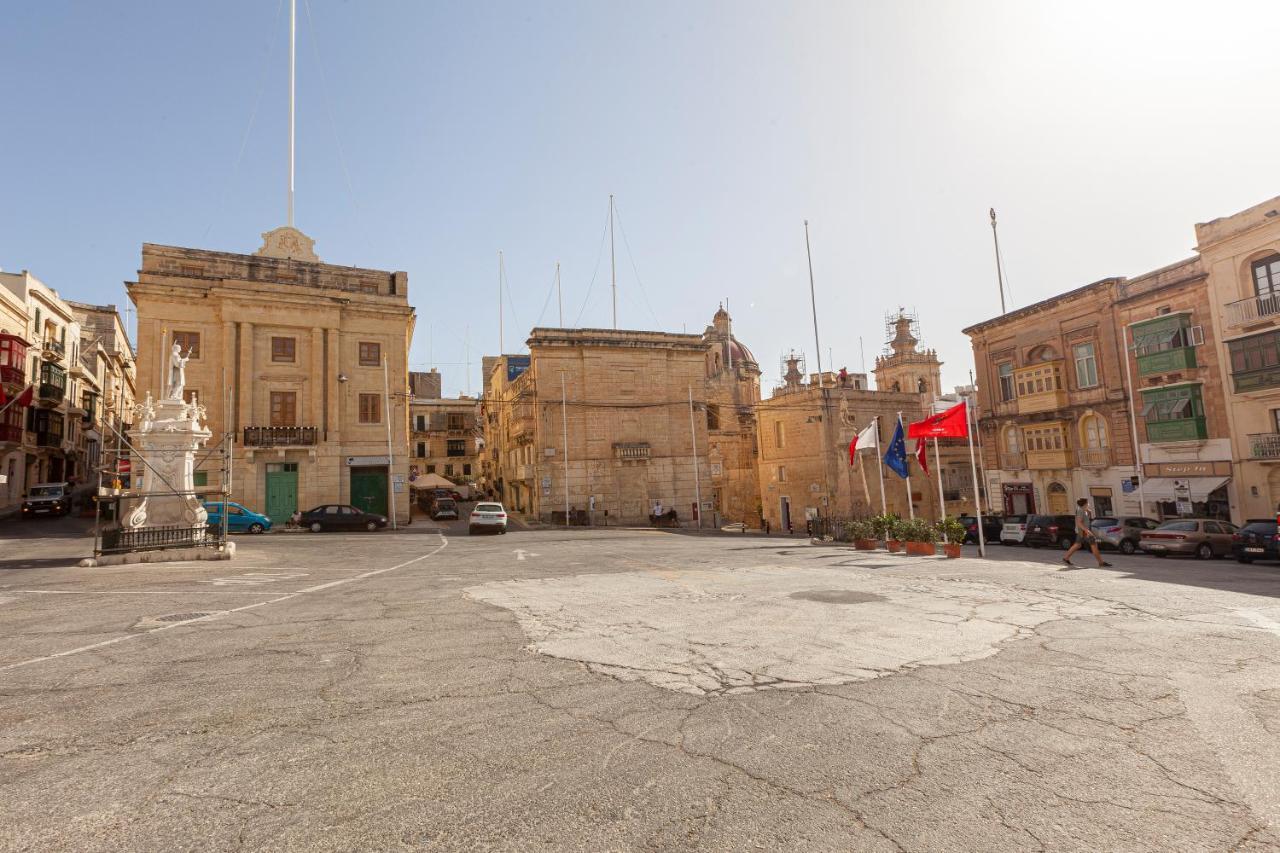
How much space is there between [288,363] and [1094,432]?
132 feet

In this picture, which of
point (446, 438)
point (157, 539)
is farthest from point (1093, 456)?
point (446, 438)

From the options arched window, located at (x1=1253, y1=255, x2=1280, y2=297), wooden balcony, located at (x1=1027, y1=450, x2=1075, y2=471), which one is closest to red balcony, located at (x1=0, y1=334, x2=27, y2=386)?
wooden balcony, located at (x1=1027, y1=450, x2=1075, y2=471)

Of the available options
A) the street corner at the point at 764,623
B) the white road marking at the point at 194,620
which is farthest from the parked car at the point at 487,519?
the street corner at the point at 764,623

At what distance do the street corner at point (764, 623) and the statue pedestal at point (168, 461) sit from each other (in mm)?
11576

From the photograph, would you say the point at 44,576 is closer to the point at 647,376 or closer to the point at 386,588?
the point at 386,588

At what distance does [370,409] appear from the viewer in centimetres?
3391

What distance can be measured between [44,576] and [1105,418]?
37919mm

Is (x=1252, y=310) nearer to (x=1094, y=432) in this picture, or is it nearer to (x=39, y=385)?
(x=1094, y=432)

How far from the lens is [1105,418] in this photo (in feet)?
97.3

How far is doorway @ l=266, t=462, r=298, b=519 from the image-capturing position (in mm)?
31719

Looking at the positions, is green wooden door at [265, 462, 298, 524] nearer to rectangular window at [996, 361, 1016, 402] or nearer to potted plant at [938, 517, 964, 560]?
potted plant at [938, 517, 964, 560]

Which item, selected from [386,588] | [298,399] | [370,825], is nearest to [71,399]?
[298,399]

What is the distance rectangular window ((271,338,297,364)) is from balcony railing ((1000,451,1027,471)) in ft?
126

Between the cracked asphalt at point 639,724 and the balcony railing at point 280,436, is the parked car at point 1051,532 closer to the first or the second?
the cracked asphalt at point 639,724
